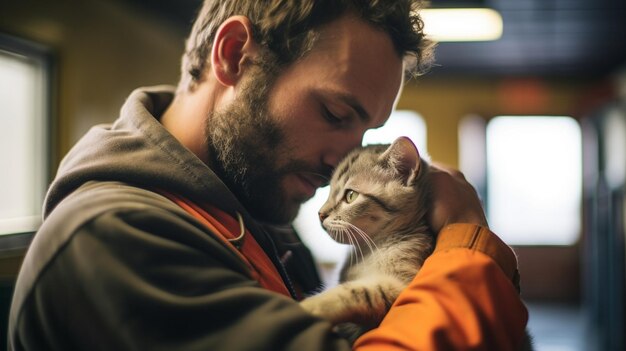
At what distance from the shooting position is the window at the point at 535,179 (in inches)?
301

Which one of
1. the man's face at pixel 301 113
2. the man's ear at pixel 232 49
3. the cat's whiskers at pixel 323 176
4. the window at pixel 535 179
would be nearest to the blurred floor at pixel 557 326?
the window at pixel 535 179

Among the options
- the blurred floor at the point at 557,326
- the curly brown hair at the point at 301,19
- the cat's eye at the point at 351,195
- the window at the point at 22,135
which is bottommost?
the blurred floor at the point at 557,326

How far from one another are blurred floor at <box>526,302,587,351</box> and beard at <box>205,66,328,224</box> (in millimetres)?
4183

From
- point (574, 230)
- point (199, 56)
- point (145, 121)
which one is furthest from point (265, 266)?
point (574, 230)

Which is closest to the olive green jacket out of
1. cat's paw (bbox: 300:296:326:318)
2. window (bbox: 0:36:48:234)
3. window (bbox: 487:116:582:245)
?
cat's paw (bbox: 300:296:326:318)

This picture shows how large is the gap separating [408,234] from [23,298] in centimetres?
80

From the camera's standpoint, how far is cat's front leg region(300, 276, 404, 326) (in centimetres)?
97

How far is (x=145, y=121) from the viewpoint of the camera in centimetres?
102

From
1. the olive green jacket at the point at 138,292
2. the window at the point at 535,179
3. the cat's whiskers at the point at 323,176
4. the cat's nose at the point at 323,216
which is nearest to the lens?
the olive green jacket at the point at 138,292

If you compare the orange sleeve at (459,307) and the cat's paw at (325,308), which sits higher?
the orange sleeve at (459,307)

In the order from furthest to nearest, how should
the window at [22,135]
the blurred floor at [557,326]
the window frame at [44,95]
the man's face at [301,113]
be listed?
the blurred floor at [557,326] < the window frame at [44,95] < the window at [22,135] < the man's face at [301,113]

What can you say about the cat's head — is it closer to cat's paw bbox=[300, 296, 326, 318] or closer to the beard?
the beard

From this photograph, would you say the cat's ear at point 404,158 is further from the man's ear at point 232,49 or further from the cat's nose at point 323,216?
the man's ear at point 232,49

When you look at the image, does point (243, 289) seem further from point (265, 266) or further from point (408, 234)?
point (408, 234)
